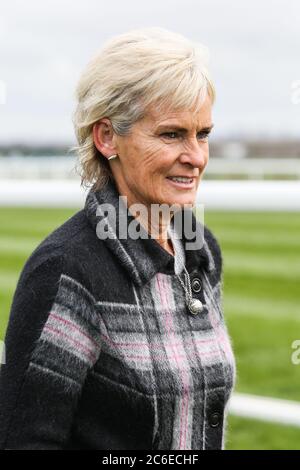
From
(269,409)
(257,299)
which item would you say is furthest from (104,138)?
(257,299)

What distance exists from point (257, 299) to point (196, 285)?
19.4 feet

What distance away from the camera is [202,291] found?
7.45 feet

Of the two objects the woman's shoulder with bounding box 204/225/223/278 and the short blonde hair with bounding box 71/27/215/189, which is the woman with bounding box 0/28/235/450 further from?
the woman's shoulder with bounding box 204/225/223/278

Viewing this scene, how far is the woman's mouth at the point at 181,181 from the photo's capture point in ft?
7.03

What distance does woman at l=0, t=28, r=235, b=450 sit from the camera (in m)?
2.00

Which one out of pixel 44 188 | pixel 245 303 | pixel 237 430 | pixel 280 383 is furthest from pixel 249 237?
pixel 44 188

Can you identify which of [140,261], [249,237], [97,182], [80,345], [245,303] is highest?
[249,237]

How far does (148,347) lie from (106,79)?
0.60 m

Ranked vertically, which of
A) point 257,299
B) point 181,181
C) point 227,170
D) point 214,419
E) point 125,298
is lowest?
point 214,419

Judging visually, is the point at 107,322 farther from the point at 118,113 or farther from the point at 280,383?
the point at 280,383

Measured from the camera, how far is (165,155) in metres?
2.11

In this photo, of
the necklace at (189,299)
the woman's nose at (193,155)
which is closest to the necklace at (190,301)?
the necklace at (189,299)

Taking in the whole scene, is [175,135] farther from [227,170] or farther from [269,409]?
[227,170]

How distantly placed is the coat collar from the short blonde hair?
160 millimetres
